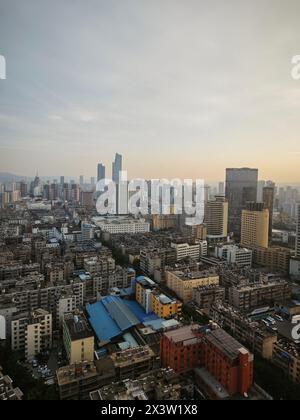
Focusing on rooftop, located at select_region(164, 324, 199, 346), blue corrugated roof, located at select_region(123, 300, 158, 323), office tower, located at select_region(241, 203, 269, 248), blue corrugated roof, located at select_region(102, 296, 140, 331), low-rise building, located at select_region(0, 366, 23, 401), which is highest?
office tower, located at select_region(241, 203, 269, 248)

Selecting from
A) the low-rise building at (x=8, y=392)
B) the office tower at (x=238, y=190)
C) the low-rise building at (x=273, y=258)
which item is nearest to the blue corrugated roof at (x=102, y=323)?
the low-rise building at (x=8, y=392)

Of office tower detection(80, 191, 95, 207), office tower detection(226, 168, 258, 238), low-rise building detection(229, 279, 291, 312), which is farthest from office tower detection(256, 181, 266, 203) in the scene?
office tower detection(80, 191, 95, 207)

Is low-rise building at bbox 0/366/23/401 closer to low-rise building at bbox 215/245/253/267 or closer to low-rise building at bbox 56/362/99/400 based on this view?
low-rise building at bbox 56/362/99/400

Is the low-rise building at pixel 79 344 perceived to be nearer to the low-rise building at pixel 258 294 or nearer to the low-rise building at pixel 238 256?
the low-rise building at pixel 258 294

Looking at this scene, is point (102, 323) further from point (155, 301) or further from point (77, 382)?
point (77, 382)

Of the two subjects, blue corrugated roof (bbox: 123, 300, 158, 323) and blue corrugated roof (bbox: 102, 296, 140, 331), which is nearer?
blue corrugated roof (bbox: 102, 296, 140, 331)

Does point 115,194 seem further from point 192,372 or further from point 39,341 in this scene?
point 192,372
